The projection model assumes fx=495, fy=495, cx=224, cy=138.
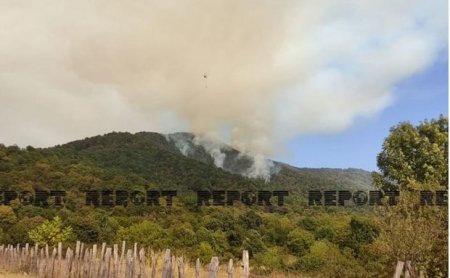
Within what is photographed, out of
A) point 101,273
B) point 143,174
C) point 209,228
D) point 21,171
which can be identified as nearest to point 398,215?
point 101,273

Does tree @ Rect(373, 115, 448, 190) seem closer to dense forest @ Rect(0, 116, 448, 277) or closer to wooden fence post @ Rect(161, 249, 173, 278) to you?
dense forest @ Rect(0, 116, 448, 277)

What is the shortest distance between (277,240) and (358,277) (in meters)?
53.0

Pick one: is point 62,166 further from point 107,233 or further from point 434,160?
point 434,160

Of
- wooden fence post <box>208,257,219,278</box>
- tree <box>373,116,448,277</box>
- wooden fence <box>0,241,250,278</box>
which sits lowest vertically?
wooden fence <box>0,241,250,278</box>

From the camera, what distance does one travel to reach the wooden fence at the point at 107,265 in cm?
1412

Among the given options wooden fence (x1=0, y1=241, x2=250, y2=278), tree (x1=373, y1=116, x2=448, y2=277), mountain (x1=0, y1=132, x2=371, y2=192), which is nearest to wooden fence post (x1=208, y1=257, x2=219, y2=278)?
wooden fence (x1=0, y1=241, x2=250, y2=278)

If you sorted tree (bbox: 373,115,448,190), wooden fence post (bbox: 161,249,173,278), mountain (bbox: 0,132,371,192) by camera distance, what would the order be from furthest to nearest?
mountain (bbox: 0,132,371,192) → tree (bbox: 373,115,448,190) → wooden fence post (bbox: 161,249,173,278)

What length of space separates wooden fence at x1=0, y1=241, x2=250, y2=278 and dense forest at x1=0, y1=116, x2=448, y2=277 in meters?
6.31

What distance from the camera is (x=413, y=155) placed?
29.9 metres

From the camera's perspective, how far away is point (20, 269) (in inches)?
1025

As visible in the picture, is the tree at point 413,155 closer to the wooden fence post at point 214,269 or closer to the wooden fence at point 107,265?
the wooden fence at point 107,265

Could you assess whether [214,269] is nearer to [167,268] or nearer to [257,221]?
[167,268]

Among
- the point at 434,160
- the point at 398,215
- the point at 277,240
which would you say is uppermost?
the point at 434,160

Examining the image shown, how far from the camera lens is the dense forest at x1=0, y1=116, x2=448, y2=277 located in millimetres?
17484
